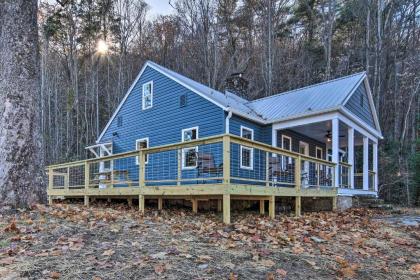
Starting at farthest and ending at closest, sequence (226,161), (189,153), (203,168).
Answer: (189,153)
(203,168)
(226,161)

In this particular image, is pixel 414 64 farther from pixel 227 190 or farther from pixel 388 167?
pixel 227 190

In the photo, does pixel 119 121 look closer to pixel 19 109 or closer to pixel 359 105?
pixel 19 109

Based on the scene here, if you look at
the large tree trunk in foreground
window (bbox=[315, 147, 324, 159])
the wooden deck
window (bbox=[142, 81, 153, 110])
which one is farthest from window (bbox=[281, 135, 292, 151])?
the large tree trunk in foreground

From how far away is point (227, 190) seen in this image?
5578mm

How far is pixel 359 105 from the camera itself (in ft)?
44.8

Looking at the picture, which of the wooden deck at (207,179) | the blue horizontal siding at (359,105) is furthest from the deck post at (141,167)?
the blue horizontal siding at (359,105)

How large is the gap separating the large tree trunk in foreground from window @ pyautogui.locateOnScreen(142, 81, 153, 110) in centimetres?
781

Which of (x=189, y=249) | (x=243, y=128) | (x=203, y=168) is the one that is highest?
(x=243, y=128)

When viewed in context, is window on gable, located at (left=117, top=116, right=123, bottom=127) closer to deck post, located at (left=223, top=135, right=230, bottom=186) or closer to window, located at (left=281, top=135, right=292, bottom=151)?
window, located at (left=281, top=135, right=292, bottom=151)

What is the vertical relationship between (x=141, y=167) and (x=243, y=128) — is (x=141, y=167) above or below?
below

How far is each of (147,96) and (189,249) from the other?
11.3 meters

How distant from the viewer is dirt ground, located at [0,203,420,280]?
3264 mm

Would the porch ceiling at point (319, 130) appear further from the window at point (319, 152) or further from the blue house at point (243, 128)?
the window at point (319, 152)

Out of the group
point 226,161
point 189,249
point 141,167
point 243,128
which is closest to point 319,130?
point 243,128
